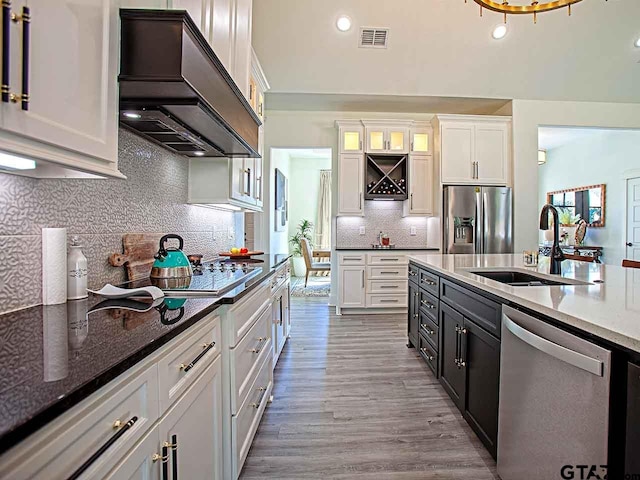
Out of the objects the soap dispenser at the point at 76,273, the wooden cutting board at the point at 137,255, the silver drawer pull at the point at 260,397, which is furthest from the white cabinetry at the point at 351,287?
the soap dispenser at the point at 76,273

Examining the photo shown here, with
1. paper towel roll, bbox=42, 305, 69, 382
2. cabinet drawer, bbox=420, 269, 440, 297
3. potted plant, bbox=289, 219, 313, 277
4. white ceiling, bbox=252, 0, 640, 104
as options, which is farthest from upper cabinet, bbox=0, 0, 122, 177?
potted plant, bbox=289, 219, 313, 277

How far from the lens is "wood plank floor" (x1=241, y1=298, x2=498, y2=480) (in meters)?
1.69

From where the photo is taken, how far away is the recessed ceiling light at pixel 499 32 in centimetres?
395

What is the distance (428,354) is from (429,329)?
0.21m

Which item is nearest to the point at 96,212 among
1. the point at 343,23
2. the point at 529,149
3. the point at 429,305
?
the point at 429,305

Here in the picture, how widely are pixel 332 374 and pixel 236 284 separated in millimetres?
1547

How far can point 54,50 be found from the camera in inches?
33.2

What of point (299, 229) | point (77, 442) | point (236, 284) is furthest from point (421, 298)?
point (299, 229)

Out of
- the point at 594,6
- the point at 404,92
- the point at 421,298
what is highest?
the point at 594,6

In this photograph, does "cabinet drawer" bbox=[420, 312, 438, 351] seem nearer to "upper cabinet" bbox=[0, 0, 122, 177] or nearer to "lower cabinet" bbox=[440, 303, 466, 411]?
"lower cabinet" bbox=[440, 303, 466, 411]

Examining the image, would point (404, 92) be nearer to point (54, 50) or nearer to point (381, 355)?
point (381, 355)

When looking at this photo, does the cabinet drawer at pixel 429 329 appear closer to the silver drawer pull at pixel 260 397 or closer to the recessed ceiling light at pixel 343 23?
the silver drawer pull at pixel 260 397

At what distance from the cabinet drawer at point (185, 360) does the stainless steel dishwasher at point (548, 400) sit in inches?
47.7

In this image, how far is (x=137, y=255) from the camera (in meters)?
1.75
